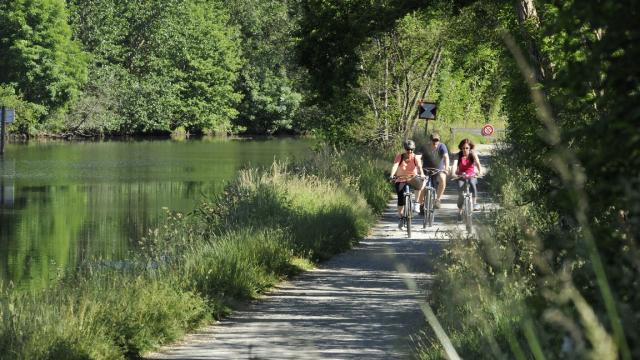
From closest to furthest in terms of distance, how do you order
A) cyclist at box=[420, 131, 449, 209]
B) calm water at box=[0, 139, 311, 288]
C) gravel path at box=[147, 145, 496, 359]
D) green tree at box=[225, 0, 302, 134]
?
gravel path at box=[147, 145, 496, 359] → cyclist at box=[420, 131, 449, 209] → calm water at box=[0, 139, 311, 288] → green tree at box=[225, 0, 302, 134]

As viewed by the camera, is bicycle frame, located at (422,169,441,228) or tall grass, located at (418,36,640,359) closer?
tall grass, located at (418,36,640,359)

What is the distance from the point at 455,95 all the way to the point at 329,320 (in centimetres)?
4078

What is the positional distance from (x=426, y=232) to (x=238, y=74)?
102 m

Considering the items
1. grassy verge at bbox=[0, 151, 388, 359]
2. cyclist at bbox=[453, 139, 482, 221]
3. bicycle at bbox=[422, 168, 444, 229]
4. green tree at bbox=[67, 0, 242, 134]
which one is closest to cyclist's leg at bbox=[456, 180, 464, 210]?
cyclist at bbox=[453, 139, 482, 221]

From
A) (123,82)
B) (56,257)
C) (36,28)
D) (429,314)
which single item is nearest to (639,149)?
(429,314)

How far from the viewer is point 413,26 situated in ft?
134

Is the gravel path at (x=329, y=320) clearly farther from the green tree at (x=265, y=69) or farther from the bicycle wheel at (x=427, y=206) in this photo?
the green tree at (x=265, y=69)

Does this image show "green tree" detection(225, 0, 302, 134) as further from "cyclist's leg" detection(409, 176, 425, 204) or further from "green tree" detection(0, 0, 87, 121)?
"cyclist's leg" detection(409, 176, 425, 204)

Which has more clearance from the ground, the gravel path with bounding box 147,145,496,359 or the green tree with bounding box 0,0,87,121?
the green tree with bounding box 0,0,87,121

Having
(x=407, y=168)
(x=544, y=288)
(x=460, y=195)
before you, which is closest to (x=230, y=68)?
(x=407, y=168)

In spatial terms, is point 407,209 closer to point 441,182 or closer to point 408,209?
point 408,209

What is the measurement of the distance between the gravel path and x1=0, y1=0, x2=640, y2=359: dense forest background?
60 cm

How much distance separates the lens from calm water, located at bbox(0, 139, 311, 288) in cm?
2423

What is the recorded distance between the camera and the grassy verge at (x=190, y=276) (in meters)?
9.71
